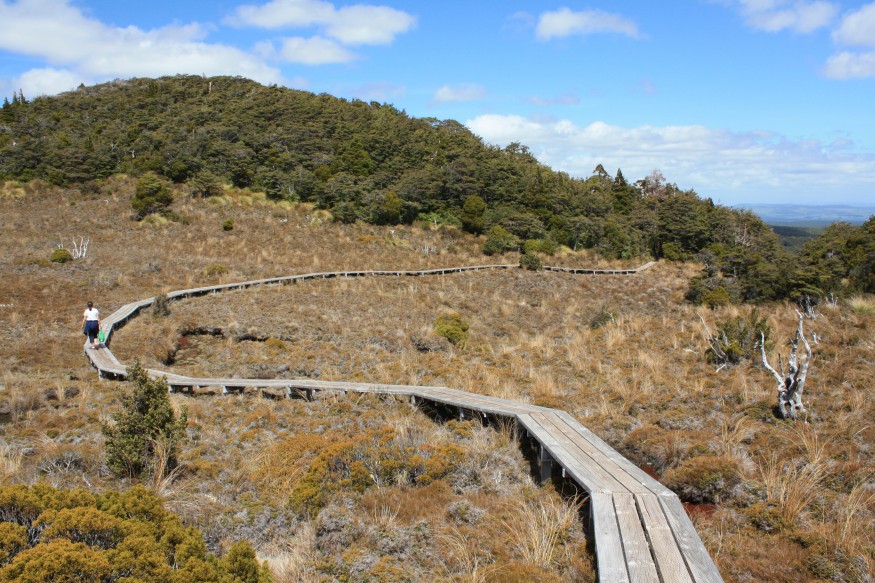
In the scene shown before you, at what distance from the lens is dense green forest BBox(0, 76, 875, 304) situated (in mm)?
37594

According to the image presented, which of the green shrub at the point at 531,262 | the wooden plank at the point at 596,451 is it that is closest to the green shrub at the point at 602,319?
the wooden plank at the point at 596,451

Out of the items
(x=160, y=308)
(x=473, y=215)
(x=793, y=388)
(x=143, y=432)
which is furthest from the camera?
(x=473, y=215)

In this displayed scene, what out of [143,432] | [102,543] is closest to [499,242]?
[143,432]

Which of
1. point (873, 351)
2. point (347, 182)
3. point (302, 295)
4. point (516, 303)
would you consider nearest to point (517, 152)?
point (347, 182)

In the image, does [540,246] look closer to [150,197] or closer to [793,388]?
[150,197]

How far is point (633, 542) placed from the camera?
411 centimetres

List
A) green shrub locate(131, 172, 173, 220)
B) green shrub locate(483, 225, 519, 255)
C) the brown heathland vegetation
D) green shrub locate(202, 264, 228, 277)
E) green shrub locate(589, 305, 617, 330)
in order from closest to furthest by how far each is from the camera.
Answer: the brown heathland vegetation
green shrub locate(589, 305, 617, 330)
green shrub locate(202, 264, 228, 277)
green shrub locate(131, 172, 173, 220)
green shrub locate(483, 225, 519, 255)

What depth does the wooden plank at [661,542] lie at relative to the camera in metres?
3.71

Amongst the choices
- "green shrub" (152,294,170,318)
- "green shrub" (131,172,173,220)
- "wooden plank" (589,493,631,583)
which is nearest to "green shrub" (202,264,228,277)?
"green shrub" (152,294,170,318)

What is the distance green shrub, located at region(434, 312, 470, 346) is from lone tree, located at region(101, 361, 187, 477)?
1047 centimetres

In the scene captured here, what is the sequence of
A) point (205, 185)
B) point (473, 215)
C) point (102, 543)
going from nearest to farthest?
point (102, 543) < point (205, 185) < point (473, 215)

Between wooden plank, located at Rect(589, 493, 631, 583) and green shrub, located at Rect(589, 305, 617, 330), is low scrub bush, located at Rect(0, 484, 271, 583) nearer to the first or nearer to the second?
wooden plank, located at Rect(589, 493, 631, 583)

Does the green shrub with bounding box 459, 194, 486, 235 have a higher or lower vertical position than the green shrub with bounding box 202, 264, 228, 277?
higher

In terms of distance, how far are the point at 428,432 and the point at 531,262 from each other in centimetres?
2512
